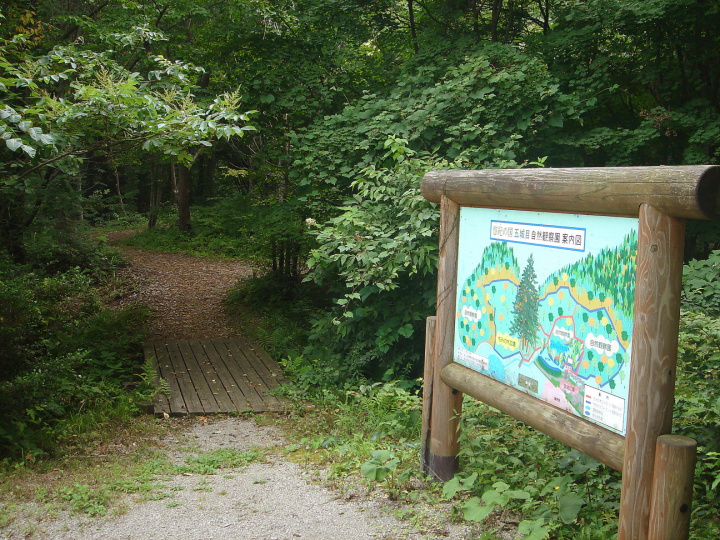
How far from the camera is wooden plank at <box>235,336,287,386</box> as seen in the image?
7.64 m

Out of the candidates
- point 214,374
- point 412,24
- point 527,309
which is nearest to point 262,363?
point 214,374

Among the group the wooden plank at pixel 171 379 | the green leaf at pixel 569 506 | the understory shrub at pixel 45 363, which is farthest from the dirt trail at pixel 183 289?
the green leaf at pixel 569 506

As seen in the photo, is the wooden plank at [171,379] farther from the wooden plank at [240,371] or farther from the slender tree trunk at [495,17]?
the slender tree trunk at [495,17]

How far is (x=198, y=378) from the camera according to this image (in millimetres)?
7664

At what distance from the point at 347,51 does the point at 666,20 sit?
503 cm

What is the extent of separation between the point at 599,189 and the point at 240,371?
20.3 feet

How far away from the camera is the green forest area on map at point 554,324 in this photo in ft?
8.40

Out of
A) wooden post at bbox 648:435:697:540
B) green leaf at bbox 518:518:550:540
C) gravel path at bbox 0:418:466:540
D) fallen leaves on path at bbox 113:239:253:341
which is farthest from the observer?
fallen leaves on path at bbox 113:239:253:341

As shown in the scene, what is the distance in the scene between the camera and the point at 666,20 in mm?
9656

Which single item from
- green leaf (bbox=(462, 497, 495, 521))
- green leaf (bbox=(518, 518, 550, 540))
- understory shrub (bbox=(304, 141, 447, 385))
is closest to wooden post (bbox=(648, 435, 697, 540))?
green leaf (bbox=(518, 518, 550, 540))

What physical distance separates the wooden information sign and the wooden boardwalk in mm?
3487

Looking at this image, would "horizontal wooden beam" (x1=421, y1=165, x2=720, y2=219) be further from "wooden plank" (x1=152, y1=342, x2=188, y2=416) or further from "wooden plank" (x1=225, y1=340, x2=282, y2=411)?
"wooden plank" (x1=152, y1=342, x2=188, y2=416)

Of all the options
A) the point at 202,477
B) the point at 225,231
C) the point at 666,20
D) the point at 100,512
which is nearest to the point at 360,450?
the point at 202,477

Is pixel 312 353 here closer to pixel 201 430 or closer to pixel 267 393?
pixel 267 393
